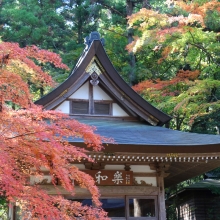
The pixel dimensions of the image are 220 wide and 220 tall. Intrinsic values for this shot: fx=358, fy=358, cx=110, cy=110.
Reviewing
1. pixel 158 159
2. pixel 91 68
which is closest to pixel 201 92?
pixel 91 68

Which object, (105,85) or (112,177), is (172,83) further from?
Answer: (112,177)

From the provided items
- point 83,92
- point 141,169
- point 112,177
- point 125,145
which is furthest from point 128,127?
point 125,145

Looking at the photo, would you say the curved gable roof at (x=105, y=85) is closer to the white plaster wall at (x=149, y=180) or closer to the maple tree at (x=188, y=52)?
the white plaster wall at (x=149, y=180)

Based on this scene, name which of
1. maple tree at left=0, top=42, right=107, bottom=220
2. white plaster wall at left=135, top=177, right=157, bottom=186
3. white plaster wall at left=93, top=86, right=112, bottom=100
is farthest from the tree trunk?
maple tree at left=0, top=42, right=107, bottom=220

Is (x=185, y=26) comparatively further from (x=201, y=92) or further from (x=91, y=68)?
(x=91, y=68)

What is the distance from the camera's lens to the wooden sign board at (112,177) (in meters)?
7.75

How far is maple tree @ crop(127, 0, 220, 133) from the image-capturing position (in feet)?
36.8

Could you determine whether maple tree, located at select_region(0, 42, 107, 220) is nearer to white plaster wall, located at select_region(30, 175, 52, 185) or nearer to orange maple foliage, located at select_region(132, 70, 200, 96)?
white plaster wall, located at select_region(30, 175, 52, 185)

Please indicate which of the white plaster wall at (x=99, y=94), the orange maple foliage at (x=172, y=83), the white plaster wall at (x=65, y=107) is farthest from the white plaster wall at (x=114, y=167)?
the orange maple foliage at (x=172, y=83)

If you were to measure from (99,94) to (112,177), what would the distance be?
272cm

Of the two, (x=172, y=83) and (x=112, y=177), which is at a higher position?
(x=172, y=83)

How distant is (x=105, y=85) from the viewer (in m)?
9.54

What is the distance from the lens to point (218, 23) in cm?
1214

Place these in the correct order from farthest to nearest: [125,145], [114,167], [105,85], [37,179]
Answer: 1. [105,85]
2. [114,167]
3. [37,179]
4. [125,145]
